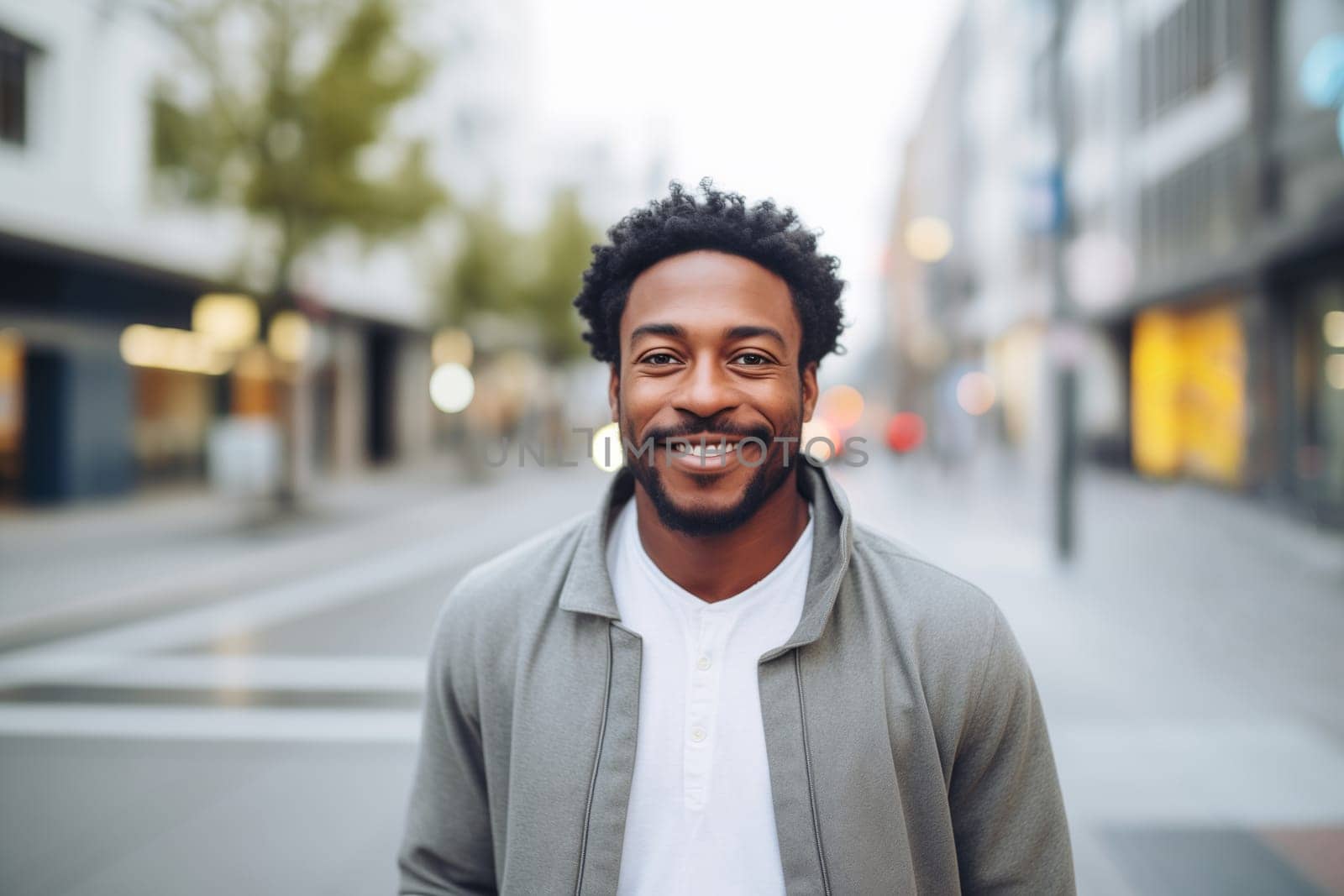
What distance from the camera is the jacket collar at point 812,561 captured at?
1.79 m

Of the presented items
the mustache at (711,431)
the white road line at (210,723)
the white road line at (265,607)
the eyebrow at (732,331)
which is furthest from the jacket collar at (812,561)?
the white road line at (265,607)

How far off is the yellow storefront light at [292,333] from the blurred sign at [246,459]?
226 cm

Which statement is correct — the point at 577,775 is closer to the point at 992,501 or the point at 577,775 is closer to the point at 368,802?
the point at 368,802

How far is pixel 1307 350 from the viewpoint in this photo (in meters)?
17.3

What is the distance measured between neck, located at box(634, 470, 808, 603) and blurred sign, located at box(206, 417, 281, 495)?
730 inches

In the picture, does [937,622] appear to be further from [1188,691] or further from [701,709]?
[1188,691]

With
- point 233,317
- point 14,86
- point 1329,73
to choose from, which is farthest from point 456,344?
point 1329,73

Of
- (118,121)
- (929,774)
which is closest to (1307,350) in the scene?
(929,774)

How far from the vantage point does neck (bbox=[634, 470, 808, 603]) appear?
1.86 meters

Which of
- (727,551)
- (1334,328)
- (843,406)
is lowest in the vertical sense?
(727,551)

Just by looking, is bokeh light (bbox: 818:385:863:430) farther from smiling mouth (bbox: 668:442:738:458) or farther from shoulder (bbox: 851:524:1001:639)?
smiling mouth (bbox: 668:442:738:458)

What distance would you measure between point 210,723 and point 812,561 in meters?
5.40

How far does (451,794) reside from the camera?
77.8 inches

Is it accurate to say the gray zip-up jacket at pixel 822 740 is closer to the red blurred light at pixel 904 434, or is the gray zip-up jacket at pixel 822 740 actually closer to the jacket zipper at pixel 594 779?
the jacket zipper at pixel 594 779
